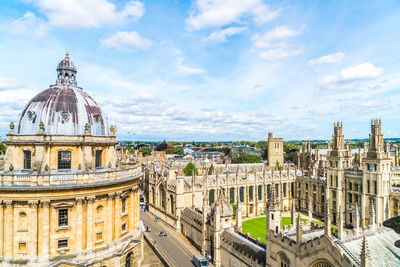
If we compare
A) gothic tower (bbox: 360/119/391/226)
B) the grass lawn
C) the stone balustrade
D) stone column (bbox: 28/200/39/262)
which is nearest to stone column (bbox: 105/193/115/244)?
the stone balustrade

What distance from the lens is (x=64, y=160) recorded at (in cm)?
2794

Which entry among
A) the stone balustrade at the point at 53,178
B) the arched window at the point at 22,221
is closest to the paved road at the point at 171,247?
the stone balustrade at the point at 53,178

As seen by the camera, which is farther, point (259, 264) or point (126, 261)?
point (126, 261)

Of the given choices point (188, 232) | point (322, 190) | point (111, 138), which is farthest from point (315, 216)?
point (111, 138)

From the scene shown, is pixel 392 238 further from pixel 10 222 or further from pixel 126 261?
pixel 10 222

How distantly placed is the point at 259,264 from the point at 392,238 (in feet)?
37.7

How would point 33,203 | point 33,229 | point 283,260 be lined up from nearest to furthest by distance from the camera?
1. point 283,260
2. point 33,203
3. point 33,229

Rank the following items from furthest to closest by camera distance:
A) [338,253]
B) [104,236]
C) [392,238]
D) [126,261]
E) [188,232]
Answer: [188,232], [126,261], [104,236], [392,238], [338,253]

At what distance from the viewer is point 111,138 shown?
31.9 m

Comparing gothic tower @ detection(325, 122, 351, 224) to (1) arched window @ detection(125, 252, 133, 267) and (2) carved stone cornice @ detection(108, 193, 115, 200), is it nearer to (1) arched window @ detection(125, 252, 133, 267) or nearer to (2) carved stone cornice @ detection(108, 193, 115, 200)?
(1) arched window @ detection(125, 252, 133, 267)

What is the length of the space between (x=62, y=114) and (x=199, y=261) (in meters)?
24.5

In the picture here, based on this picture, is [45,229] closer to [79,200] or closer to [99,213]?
[79,200]

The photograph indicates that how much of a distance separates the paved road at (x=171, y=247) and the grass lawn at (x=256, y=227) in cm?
1247

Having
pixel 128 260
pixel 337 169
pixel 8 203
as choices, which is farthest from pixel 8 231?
pixel 337 169
